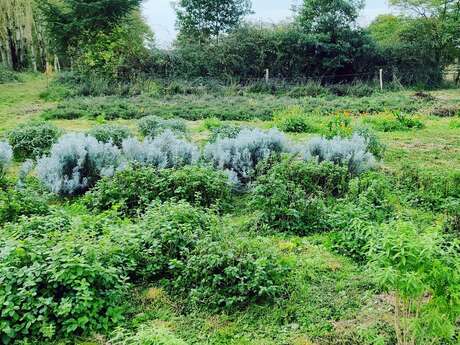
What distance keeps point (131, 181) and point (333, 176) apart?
8.82 ft

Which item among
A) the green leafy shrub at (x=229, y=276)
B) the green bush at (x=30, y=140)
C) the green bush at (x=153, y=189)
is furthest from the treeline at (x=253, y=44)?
the green leafy shrub at (x=229, y=276)

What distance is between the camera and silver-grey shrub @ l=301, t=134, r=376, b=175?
6.92 metres

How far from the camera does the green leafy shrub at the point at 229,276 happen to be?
3.87m

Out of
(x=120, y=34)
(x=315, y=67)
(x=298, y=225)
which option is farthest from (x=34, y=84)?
(x=298, y=225)

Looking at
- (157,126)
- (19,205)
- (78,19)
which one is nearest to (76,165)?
(19,205)

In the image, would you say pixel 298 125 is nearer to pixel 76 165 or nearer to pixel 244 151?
pixel 244 151

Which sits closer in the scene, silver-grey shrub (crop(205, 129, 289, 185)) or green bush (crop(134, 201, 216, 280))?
green bush (crop(134, 201, 216, 280))

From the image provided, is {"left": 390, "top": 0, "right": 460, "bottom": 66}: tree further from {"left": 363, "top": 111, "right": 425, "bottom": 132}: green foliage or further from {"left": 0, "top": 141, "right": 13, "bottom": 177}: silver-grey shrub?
{"left": 0, "top": 141, "right": 13, "bottom": 177}: silver-grey shrub

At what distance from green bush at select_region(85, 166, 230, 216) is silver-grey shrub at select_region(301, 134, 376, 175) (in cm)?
160

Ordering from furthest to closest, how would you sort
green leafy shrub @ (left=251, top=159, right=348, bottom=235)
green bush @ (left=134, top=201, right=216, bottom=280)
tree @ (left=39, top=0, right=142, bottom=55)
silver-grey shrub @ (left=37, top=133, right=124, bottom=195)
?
1. tree @ (left=39, top=0, right=142, bottom=55)
2. silver-grey shrub @ (left=37, top=133, right=124, bottom=195)
3. green leafy shrub @ (left=251, top=159, right=348, bottom=235)
4. green bush @ (left=134, top=201, right=216, bottom=280)

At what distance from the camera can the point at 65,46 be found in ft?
71.4

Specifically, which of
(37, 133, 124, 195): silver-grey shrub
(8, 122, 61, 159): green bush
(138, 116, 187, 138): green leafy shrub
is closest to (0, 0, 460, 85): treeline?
(138, 116, 187, 138): green leafy shrub

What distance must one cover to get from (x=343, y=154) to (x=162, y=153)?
269cm

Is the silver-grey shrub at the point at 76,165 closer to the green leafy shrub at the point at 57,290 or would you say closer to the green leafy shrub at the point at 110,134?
the green leafy shrub at the point at 110,134
